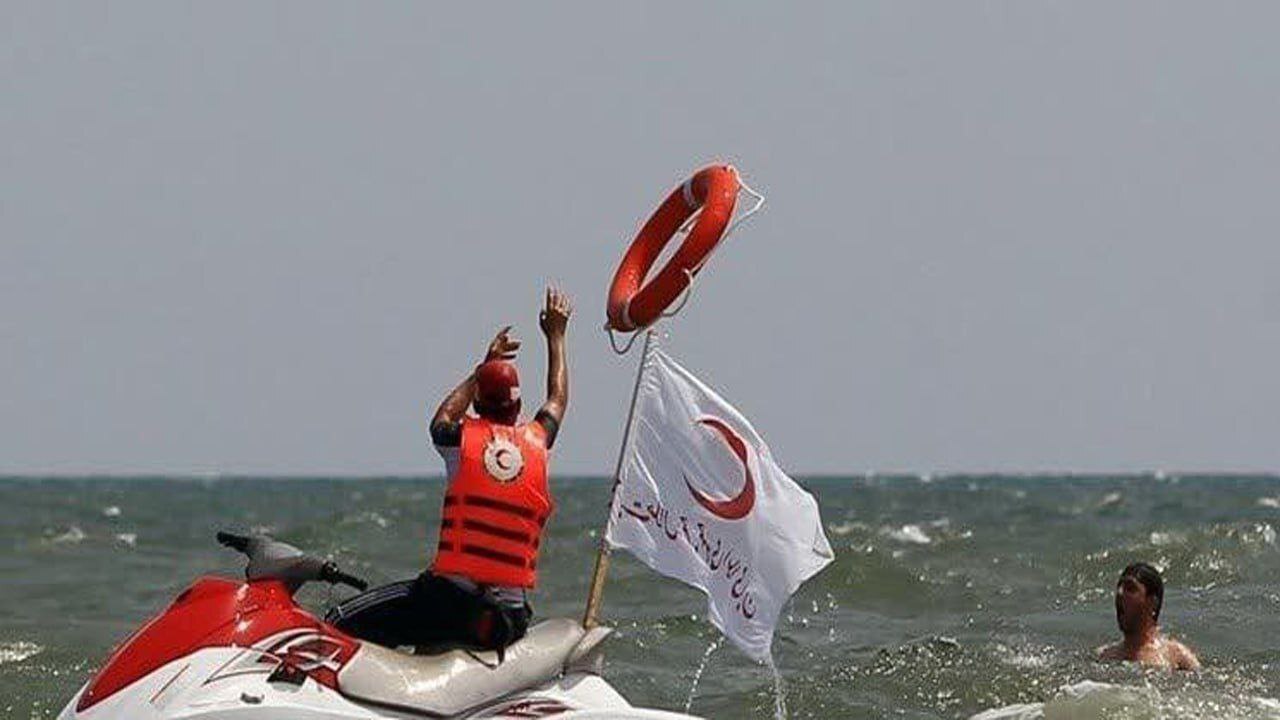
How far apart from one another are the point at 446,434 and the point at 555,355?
0.83 m

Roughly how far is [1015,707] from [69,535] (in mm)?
26830

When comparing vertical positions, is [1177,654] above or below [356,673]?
below

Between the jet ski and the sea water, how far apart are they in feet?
15.2

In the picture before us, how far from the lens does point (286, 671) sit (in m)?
9.31

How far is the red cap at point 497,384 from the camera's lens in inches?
391

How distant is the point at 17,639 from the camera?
63.9 feet

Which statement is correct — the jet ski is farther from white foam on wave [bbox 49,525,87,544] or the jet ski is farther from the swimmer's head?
white foam on wave [bbox 49,525,87,544]

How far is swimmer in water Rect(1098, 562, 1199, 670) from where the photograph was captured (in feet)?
49.2

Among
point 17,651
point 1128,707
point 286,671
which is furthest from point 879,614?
point 286,671

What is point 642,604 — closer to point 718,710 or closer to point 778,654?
point 778,654

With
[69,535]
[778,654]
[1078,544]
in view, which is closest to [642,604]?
[778,654]

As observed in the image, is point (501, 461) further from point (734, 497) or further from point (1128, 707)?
point (1128, 707)

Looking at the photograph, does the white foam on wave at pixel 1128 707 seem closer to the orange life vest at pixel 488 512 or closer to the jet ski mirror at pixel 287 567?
the orange life vest at pixel 488 512

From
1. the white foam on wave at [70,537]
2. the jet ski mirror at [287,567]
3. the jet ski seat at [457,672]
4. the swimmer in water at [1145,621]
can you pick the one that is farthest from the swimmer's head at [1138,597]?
the white foam on wave at [70,537]
